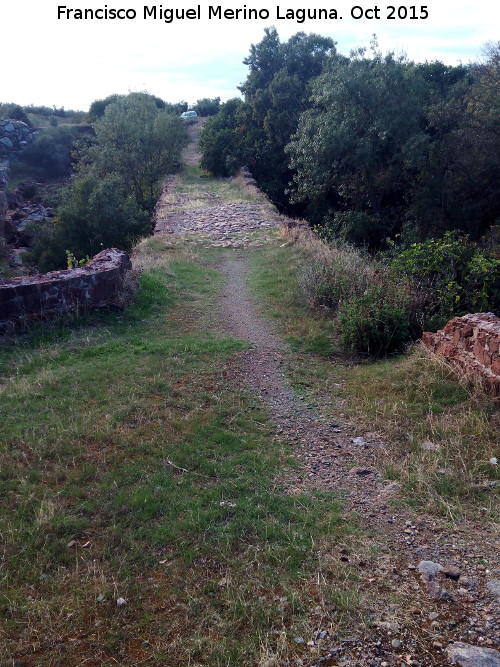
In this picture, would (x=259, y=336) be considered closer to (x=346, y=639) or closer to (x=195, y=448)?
(x=195, y=448)

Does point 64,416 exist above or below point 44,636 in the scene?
above

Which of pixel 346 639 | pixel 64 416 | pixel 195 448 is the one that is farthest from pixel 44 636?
pixel 64 416

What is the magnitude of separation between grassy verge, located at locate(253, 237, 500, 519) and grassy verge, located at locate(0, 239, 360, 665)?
792mm

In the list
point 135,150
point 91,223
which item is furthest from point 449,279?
point 135,150

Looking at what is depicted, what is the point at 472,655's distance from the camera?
2543 mm

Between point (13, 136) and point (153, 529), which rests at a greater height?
point (13, 136)

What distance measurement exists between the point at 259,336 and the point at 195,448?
328 centimetres

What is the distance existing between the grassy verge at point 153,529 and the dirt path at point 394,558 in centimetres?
19

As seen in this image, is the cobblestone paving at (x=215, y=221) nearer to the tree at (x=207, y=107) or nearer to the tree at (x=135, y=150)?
the tree at (x=135, y=150)

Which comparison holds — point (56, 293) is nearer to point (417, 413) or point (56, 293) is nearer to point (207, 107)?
point (417, 413)

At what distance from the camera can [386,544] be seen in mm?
→ 3391

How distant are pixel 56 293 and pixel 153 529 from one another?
15.3 ft

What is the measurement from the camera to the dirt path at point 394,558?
2621 mm

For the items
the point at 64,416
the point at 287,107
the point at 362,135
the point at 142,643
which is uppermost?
the point at 287,107
